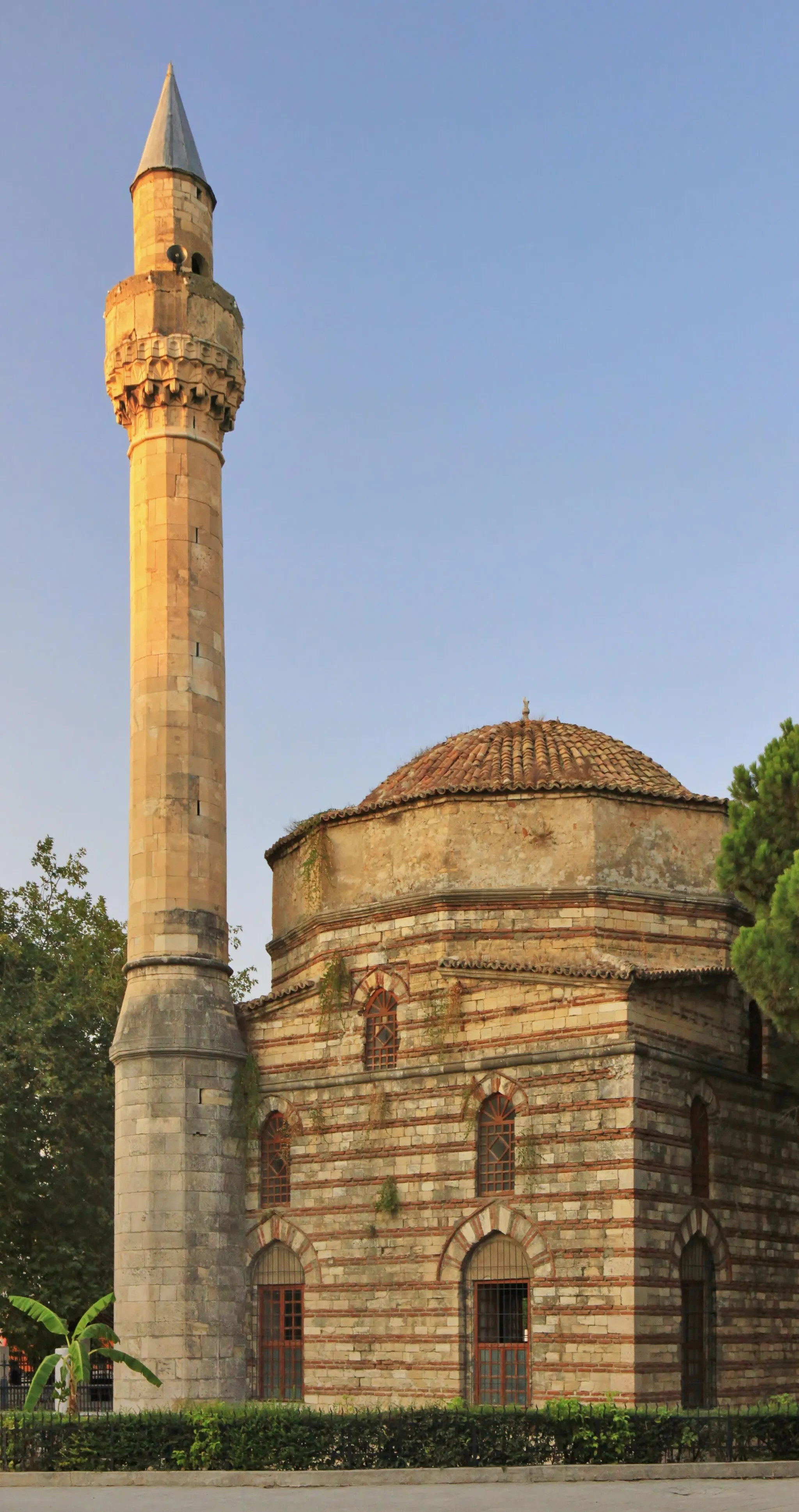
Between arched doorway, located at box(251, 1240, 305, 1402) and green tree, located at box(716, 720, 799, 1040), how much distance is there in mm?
7889

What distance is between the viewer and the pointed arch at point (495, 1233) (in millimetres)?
20625

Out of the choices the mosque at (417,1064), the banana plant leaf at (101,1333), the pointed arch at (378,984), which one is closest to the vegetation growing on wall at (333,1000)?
the mosque at (417,1064)

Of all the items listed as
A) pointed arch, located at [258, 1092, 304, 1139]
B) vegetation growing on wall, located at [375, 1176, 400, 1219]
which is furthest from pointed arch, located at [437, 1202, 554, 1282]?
pointed arch, located at [258, 1092, 304, 1139]

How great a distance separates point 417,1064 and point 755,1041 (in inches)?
214

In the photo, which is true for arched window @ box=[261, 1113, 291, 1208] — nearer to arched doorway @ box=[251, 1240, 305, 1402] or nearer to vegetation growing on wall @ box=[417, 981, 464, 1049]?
arched doorway @ box=[251, 1240, 305, 1402]

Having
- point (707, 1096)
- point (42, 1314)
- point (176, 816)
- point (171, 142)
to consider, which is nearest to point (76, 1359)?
point (42, 1314)

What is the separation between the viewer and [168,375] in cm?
2603

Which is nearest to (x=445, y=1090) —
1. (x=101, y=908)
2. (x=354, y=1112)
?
(x=354, y=1112)

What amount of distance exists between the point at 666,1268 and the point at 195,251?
694 inches

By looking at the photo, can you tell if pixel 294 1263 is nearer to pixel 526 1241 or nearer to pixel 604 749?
pixel 526 1241

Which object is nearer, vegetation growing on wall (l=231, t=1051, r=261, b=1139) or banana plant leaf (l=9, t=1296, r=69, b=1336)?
banana plant leaf (l=9, t=1296, r=69, b=1336)

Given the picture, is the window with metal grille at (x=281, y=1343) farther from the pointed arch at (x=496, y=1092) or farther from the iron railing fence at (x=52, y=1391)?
the pointed arch at (x=496, y=1092)

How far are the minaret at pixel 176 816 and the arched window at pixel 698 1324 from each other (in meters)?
6.31

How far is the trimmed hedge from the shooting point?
55.1 feet
